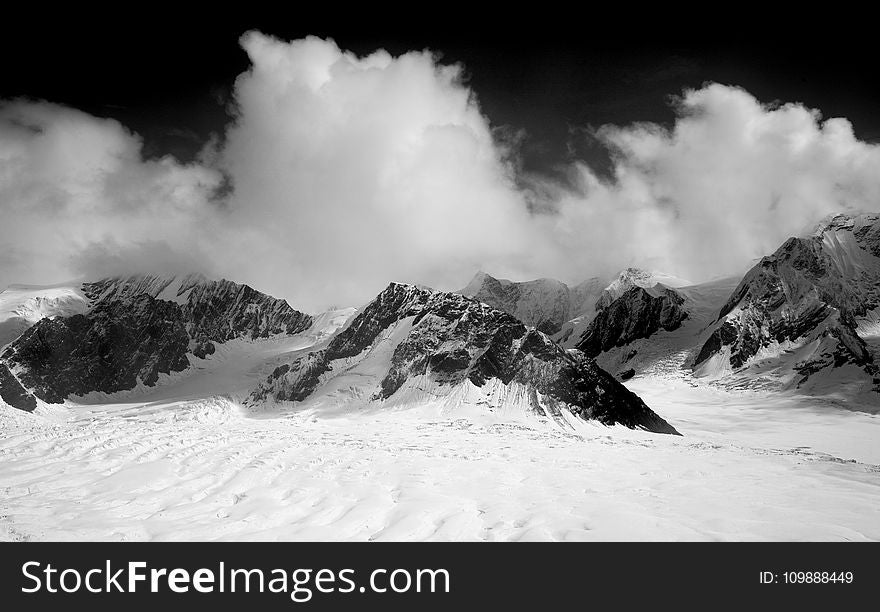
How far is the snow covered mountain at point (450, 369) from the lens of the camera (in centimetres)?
8738

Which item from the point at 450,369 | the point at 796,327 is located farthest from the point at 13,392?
the point at 796,327

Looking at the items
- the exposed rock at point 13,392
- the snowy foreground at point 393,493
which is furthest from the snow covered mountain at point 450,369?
the exposed rock at point 13,392

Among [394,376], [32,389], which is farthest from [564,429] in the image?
[32,389]

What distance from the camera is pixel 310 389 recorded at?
126438mm

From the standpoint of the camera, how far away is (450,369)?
101 meters

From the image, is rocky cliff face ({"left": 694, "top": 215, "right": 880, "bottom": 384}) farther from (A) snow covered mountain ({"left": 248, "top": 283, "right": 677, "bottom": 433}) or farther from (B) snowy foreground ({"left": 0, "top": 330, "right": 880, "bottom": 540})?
(B) snowy foreground ({"left": 0, "top": 330, "right": 880, "bottom": 540})

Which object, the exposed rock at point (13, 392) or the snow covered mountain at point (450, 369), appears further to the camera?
the exposed rock at point (13, 392)

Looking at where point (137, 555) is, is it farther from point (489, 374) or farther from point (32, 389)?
point (32, 389)

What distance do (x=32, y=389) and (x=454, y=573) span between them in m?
217

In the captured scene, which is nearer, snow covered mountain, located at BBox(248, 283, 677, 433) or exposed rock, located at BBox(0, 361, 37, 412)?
snow covered mountain, located at BBox(248, 283, 677, 433)

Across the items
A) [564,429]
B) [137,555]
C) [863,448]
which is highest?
[137,555]

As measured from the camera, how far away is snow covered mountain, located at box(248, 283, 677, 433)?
8738cm

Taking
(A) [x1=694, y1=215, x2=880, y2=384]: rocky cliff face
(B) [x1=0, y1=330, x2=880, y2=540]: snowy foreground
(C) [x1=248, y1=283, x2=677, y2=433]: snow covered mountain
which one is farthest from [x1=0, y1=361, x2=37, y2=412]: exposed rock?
(A) [x1=694, y1=215, x2=880, y2=384]: rocky cliff face

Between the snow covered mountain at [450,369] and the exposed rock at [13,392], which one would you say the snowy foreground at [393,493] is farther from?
the exposed rock at [13,392]
